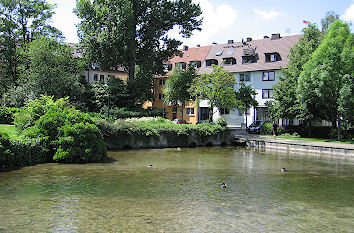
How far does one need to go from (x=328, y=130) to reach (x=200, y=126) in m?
14.9

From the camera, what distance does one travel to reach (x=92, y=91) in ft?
148

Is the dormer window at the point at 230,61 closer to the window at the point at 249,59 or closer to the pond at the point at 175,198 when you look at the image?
the window at the point at 249,59

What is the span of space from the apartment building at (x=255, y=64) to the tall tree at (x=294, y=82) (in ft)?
23.9

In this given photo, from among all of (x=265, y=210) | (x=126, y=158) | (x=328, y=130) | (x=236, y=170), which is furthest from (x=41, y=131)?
(x=328, y=130)

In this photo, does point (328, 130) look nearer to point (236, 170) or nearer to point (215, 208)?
point (236, 170)

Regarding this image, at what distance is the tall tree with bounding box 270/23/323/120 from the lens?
39.2 metres

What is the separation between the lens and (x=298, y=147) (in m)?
31.5

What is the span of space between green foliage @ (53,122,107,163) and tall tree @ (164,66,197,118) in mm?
28573

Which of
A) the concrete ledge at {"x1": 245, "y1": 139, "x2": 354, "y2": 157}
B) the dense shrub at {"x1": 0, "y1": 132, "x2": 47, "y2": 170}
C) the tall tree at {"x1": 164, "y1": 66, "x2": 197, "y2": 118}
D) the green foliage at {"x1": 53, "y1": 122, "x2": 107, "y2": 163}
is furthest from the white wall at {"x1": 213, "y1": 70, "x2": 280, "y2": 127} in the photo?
the dense shrub at {"x1": 0, "y1": 132, "x2": 47, "y2": 170}

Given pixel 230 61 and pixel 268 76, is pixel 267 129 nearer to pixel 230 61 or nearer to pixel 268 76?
pixel 268 76

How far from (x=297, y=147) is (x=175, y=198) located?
2093cm

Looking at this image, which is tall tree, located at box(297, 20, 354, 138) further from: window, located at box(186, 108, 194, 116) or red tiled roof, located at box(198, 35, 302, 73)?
window, located at box(186, 108, 194, 116)

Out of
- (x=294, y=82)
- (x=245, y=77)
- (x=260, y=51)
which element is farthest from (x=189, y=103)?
(x=294, y=82)

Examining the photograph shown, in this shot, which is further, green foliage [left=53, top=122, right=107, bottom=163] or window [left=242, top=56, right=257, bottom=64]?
window [left=242, top=56, right=257, bottom=64]
